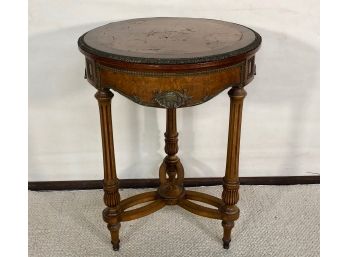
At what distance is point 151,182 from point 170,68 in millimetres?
869

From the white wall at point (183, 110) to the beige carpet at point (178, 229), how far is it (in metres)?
0.14

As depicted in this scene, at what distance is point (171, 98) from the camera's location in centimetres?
102

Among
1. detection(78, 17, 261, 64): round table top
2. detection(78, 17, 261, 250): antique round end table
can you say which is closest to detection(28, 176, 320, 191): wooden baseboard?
detection(78, 17, 261, 250): antique round end table

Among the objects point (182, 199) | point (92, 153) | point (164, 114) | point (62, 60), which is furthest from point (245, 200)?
point (62, 60)

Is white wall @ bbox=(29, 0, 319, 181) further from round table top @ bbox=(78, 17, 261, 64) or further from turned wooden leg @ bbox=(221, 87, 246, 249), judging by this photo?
turned wooden leg @ bbox=(221, 87, 246, 249)

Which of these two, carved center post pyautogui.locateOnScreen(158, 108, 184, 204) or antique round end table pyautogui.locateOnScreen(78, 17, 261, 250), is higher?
antique round end table pyautogui.locateOnScreen(78, 17, 261, 250)

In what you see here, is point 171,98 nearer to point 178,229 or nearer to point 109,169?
point 109,169

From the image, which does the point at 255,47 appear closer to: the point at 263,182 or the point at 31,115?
the point at 263,182

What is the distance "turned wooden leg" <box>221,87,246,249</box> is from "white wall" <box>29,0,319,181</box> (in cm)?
41

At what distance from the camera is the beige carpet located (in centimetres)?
139

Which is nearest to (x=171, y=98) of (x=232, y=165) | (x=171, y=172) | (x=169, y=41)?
(x=169, y=41)

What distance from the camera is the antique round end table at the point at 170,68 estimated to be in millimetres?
988

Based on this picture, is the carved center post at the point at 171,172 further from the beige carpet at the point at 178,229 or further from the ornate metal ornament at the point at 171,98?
the ornate metal ornament at the point at 171,98

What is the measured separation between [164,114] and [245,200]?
482 mm
